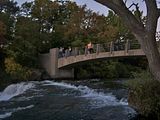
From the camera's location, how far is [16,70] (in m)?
36.8

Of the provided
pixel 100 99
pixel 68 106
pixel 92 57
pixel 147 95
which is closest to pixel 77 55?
pixel 92 57

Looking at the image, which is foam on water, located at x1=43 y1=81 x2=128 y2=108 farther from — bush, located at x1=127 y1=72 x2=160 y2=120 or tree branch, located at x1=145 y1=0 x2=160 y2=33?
tree branch, located at x1=145 y1=0 x2=160 y2=33

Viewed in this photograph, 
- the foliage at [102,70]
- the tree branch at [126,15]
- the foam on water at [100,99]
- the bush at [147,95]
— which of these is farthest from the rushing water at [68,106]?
the foliage at [102,70]

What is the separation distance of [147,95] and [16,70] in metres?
25.0

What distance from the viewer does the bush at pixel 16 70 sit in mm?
36325

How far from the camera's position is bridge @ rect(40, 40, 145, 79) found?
29547 millimetres

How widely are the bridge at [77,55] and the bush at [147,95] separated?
1413 cm

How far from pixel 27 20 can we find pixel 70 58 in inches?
302

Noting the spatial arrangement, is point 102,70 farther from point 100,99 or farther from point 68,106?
point 68,106

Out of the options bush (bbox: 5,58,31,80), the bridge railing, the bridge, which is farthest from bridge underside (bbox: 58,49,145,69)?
bush (bbox: 5,58,31,80)

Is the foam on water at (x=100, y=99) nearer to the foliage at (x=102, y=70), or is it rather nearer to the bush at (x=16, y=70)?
the bush at (x=16, y=70)

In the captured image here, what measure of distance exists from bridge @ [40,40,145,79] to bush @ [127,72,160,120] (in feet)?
46.3

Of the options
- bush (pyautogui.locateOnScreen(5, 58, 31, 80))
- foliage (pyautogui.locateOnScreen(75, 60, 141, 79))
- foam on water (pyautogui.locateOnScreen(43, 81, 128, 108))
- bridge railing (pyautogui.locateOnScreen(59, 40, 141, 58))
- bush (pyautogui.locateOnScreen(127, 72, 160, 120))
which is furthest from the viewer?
foliage (pyautogui.locateOnScreen(75, 60, 141, 79))

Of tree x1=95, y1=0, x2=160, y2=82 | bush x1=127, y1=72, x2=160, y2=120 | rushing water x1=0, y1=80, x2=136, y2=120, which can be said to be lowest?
rushing water x1=0, y1=80, x2=136, y2=120
